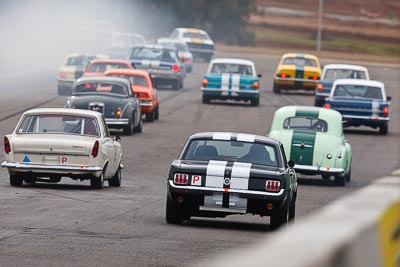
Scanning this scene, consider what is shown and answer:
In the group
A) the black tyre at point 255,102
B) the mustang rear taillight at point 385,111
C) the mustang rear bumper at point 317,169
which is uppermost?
the mustang rear bumper at point 317,169

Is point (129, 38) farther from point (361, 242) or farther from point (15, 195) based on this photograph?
point (361, 242)

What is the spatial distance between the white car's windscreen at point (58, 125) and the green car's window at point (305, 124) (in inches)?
202

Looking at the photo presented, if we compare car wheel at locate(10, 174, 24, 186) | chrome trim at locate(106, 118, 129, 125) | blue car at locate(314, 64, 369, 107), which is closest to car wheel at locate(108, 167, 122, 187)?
car wheel at locate(10, 174, 24, 186)

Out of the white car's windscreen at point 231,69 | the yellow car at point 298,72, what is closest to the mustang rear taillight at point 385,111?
the white car's windscreen at point 231,69

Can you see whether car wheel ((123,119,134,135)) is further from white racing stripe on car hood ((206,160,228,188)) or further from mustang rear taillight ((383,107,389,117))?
white racing stripe on car hood ((206,160,228,188))

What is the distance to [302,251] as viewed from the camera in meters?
3.42

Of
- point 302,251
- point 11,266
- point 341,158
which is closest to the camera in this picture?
point 302,251

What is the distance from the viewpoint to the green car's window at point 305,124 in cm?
2238

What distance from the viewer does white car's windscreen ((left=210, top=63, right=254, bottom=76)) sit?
4056 centimetres

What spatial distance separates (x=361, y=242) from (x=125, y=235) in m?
8.47

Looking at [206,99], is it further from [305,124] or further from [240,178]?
[240,178]

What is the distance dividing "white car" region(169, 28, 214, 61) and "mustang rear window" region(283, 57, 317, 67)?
1994 cm

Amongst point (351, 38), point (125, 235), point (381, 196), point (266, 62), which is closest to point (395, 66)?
→ point (266, 62)

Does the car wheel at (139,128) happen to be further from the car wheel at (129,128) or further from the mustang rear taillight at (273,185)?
the mustang rear taillight at (273,185)
